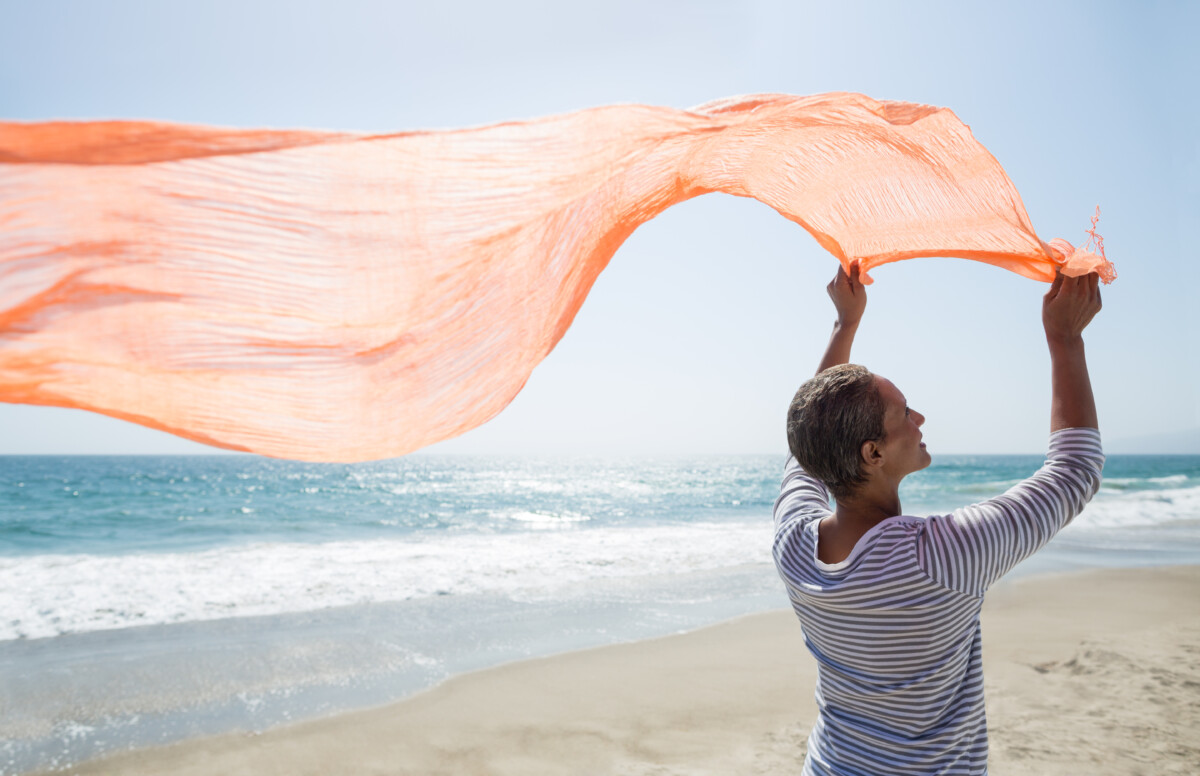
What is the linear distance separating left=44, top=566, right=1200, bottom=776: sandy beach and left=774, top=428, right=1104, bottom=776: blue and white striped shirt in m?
3.25

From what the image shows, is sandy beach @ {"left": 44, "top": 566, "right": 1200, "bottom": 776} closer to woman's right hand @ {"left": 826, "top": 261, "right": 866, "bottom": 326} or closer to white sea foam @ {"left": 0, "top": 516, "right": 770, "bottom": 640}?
woman's right hand @ {"left": 826, "top": 261, "right": 866, "bottom": 326}

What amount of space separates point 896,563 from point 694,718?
14.5 ft

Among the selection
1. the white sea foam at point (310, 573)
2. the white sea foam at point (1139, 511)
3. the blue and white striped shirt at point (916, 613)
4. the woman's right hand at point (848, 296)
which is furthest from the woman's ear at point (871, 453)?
the white sea foam at point (1139, 511)

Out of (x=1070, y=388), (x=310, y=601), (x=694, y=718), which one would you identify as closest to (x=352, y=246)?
(x=1070, y=388)

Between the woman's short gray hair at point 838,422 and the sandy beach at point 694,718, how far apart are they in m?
3.55

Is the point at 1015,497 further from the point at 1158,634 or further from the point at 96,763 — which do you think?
the point at 1158,634

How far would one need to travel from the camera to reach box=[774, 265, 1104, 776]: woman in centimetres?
135

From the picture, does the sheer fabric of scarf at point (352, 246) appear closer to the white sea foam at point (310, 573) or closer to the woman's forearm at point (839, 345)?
the woman's forearm at point (839, 345)

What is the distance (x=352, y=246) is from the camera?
159cm

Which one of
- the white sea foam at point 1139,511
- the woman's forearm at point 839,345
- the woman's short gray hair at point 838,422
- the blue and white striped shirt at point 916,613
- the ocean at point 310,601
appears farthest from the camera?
the white sea foam at point 1139,511

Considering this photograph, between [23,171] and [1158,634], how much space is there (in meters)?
9.51

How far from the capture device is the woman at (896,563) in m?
1.35

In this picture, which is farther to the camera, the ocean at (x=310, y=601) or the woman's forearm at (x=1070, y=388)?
the ocean at (x=310, y=601)

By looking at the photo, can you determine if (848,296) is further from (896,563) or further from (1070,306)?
(896,563)
